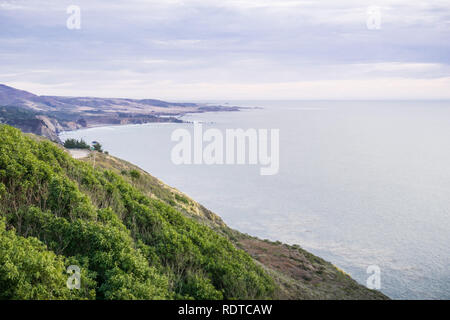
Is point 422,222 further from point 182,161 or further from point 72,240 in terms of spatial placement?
point 182,161

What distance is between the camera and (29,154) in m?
12.9

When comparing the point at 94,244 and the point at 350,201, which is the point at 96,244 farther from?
the point at 350,201

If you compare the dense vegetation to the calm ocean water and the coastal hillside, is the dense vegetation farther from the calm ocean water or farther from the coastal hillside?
the calm ocean water

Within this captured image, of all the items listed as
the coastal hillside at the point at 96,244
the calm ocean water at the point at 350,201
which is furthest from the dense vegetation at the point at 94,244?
the calm ocean water at the point at 350,201

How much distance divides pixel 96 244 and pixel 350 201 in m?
57.6

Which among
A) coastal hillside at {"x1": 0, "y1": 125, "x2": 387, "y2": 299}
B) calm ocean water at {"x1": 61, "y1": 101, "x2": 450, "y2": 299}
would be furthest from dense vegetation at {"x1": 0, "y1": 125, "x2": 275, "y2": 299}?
calm ocean water at {"x1": 61, "y1": 101, "x2": 450, "y2": 299}

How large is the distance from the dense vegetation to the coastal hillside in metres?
0.03

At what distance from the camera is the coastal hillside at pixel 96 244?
798 cm

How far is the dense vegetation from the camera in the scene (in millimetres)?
7930

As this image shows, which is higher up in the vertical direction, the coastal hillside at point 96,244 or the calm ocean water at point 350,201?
the coastal hillside at point 96,244

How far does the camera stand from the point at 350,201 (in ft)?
201

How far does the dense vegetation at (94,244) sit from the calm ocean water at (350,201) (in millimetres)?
25016

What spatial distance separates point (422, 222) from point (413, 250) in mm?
10966

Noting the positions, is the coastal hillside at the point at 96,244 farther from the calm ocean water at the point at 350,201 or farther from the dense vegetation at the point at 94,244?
the calm ocean water at the point at 350,201
